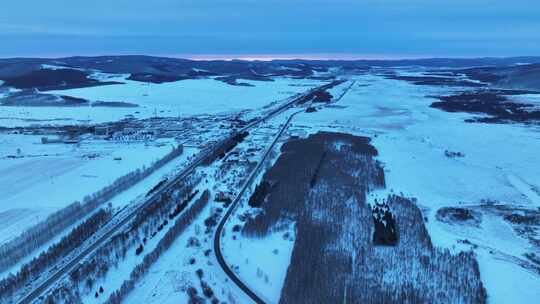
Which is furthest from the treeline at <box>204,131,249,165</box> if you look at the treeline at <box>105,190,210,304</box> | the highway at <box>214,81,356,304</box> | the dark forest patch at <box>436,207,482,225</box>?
the dark forest patch at <box>436,207,482,225</box>

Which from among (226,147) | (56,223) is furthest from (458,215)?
(226,147)

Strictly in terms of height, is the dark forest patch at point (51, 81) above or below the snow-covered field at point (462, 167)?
above

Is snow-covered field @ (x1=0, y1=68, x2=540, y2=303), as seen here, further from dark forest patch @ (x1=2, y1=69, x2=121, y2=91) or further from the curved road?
dark forest patch @ (x1=2, y1=69, x2=121, y2=91)

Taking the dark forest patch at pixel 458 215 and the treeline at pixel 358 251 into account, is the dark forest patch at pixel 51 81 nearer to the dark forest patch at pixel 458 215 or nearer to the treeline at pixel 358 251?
the treeline at pixel 358 251

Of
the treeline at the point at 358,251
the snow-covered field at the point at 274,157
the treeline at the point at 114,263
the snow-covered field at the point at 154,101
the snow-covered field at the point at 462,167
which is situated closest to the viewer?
the treeline at the point at 114,263

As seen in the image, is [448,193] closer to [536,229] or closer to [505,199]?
[505,199]

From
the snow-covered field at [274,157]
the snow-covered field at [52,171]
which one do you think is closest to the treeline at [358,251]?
the snow-covered field at [274,157]
